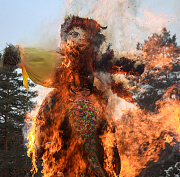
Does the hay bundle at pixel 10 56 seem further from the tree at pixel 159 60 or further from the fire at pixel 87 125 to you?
the tree at pixel 159 60

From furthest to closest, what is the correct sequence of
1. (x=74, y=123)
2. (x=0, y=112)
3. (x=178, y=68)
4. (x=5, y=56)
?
(x=0, y=112)
(x=178, y=68)
(x=74, y=123)
(x=5, y=56)

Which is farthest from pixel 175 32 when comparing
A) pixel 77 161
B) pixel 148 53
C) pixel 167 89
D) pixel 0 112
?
pixel 0 112

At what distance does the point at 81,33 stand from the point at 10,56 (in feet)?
2.84

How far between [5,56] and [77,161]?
143 cm

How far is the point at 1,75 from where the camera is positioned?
11195 mm

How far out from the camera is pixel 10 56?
237 cm

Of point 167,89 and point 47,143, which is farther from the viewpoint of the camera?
point 167,89

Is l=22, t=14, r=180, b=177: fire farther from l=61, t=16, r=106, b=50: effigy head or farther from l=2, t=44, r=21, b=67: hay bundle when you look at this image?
l=2, t=44, r=21, b=67: hay bundle

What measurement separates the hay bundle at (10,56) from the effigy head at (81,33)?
585 millimetres

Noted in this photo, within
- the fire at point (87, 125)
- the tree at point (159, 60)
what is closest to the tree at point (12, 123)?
the fire at point (87, 125)

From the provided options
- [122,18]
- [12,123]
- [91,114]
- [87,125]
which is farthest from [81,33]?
[12,123]

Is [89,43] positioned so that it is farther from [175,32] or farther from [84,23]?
[175,32]

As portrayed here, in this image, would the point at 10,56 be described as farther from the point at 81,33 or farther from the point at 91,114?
the point at 91,114

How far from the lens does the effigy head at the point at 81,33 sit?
2609 millimetres
